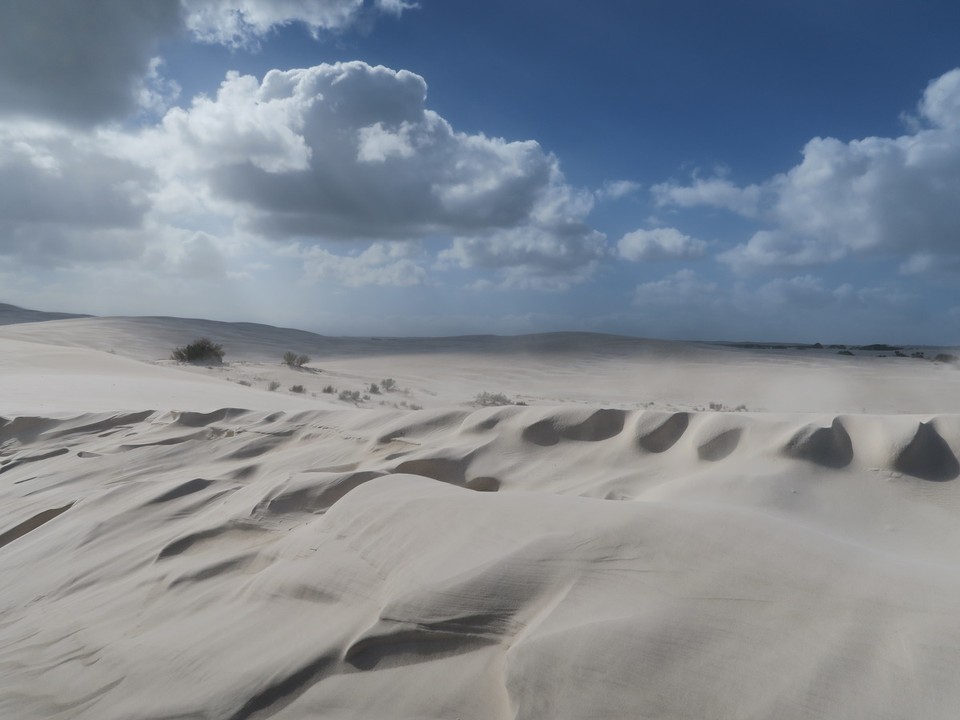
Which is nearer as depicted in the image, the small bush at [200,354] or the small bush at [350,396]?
the small bush at [350,396]

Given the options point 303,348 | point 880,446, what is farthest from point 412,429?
point 303,348

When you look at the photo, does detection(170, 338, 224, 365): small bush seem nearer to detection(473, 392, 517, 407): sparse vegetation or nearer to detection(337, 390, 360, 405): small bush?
detection(337, 390, 360, 405): small bush

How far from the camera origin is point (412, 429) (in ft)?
13.1

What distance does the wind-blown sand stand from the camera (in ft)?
4.62

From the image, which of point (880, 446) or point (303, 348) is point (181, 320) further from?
point (880, 446)

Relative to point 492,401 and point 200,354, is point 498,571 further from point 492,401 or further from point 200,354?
point 200,354

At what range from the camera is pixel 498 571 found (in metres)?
1.79

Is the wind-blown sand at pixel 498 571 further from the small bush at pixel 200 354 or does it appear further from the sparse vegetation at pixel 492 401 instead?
the small bush at pixel 200 354

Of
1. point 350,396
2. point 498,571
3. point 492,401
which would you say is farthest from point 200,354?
point 498,571

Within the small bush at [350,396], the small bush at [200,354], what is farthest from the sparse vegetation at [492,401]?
the small bush at [200,354]

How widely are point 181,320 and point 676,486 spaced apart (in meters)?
31.8

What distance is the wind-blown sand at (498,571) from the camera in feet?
4.62

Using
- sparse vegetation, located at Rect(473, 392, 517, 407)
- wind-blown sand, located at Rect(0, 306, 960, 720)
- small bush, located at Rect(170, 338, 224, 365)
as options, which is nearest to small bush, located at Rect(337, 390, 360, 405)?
sparse vegetation, located at Rect(473, 392, 517, 407)

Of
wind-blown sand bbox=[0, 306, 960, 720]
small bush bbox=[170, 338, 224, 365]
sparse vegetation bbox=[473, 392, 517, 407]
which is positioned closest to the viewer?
wind-blown sand bbox=[0, 306, 960, 720]
